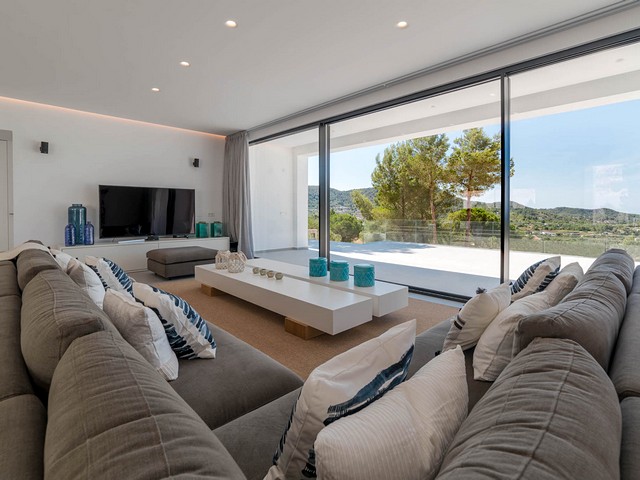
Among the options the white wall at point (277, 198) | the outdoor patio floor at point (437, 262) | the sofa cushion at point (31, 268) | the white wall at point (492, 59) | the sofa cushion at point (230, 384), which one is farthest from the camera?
the white wall at point (277, 198)

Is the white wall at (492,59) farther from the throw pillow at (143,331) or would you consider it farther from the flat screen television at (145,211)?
the throw pillow at (143,331)

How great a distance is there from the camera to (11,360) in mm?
859

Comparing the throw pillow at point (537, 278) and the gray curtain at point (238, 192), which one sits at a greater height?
the gray curtain at point (238, 192)

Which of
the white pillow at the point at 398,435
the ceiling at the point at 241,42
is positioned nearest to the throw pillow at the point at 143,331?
the white pillow at the point at 398,435

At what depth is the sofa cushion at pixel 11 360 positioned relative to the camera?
75cm

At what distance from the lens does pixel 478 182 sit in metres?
3.57

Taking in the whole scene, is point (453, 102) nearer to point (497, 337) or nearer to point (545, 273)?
point (545, 273)

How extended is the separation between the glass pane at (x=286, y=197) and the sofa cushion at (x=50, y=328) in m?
4.37

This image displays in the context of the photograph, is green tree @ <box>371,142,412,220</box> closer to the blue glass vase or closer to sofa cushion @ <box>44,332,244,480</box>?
sofa cushion @ <box>44,332,244,480</box>

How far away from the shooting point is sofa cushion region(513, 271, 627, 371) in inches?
31.8

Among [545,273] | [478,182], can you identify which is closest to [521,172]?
[478,182]

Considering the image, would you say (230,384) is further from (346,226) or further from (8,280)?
(346,226)

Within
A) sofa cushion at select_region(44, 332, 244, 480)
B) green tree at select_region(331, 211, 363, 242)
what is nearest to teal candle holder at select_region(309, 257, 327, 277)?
green tree at select_region(331, 211, 363, 242)

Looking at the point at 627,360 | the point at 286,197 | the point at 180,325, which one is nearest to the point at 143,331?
the point at 180,325
